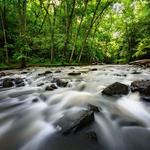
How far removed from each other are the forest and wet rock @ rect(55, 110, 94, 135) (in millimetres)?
9870

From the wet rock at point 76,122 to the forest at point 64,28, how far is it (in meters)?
9.87

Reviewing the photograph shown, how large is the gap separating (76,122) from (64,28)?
68.9 ft

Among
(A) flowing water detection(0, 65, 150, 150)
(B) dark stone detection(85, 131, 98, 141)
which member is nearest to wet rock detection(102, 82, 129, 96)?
(A) flowing water detection(0, 65, 150, 150)

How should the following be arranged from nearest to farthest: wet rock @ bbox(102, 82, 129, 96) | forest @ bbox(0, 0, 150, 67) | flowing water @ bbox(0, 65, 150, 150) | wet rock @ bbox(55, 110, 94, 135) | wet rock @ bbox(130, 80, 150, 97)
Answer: flowing water @ bbox(0, 65, 150, 150)
wet rock @ bbox(55, 110, 94, 135)
wet rock @ bbox(130, 80, 150, 97)
wet rock @ bbox(102, 82, 129, 96)
forest @ bbox(0, 0, 150, 67)

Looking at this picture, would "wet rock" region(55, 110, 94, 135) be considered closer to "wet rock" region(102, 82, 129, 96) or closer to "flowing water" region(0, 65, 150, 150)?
"flowing water" region(0, 65, 150, 150)

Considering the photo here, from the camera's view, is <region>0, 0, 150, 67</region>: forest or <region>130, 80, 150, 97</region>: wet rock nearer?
<region>130, 80, 150, 97</region>: wet rock

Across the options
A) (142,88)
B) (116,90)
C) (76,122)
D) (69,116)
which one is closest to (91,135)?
(76,122)

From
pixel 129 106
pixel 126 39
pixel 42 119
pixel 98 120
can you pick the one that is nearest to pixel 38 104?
pixel 42 119

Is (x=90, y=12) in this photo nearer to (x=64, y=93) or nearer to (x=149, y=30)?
(x=149, y=30)

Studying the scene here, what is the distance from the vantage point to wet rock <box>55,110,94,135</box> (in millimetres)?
2625

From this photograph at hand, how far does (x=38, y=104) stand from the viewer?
4039 mm

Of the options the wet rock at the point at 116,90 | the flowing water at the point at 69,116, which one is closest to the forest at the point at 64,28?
the flowing water at the point at 69,116

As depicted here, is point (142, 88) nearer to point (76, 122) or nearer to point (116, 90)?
point (116, 90)

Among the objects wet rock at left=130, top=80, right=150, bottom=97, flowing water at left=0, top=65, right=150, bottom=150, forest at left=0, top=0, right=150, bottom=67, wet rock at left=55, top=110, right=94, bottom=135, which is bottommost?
flowing water at left=0, top=65, right=150, bottom=150
